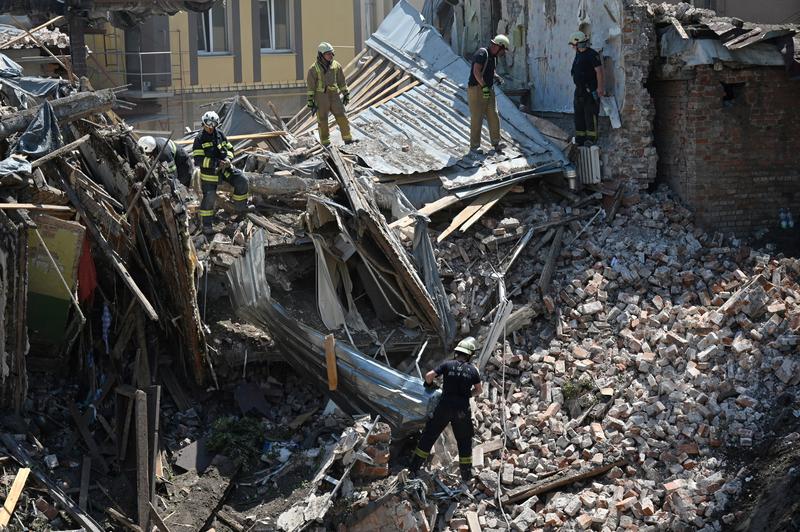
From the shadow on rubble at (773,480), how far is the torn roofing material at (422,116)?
5.39m

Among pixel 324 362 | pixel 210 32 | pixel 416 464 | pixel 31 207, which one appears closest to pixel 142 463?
pixel 324 362

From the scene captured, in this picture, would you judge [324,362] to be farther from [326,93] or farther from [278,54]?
[278,54]

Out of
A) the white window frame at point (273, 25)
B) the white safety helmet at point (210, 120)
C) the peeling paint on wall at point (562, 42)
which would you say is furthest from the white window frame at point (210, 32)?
the white safety helmet at point (210, 120)

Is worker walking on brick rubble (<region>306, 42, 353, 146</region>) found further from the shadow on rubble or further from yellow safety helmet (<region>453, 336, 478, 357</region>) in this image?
the shadow on rubble

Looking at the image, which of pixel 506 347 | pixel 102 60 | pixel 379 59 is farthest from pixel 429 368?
pixel 102 60

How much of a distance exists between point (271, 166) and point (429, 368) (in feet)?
12.4

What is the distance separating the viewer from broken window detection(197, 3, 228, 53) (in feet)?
84.1

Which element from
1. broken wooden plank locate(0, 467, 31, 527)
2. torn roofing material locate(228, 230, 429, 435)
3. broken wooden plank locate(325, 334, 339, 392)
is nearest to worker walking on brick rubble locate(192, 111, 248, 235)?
torn roofing material locate(228, 230, 429, 435)

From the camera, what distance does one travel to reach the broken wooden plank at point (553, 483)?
10484mm

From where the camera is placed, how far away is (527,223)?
13.6 m

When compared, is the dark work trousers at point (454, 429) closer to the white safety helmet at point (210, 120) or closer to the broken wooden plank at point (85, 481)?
the broken wooden plank at point (85, 481)

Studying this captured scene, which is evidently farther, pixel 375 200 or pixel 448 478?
pixel 375 200

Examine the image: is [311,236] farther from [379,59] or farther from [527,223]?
[379,59]

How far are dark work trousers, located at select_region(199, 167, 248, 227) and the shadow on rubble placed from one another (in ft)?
21.6
